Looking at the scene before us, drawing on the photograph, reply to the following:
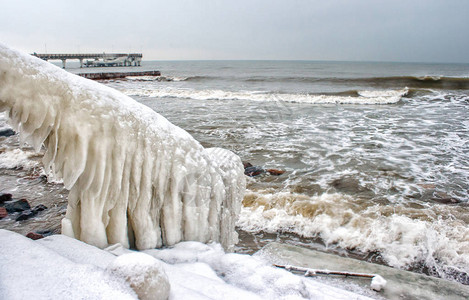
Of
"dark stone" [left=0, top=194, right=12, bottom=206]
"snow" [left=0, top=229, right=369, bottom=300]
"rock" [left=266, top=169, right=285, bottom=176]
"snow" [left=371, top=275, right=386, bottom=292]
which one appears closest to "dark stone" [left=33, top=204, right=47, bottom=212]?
"dark stone" [left=0, top=194, right=12, bottom=206]

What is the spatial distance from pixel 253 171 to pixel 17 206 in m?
6.00

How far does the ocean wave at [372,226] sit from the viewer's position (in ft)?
18.3

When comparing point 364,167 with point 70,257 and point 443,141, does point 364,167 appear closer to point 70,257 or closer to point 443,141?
point 443,141

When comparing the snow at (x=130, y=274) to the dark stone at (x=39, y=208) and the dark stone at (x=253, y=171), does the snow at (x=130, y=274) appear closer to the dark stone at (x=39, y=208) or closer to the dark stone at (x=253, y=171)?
the dark stone at (x=39, y=208)

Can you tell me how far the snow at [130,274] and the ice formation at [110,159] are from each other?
28 cm

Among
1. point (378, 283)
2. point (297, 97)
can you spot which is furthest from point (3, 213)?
point (297, 97)

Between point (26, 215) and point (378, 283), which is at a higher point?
point (378, 283)

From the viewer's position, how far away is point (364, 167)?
1022cm

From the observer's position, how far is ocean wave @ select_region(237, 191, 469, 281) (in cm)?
557

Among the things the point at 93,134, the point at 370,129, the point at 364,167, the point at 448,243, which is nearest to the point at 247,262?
the point at 93,134

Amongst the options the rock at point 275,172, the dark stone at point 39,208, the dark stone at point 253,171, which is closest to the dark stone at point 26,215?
the dark stone at point 39,208

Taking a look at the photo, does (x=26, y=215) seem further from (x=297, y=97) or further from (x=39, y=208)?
(x=297, y=97)

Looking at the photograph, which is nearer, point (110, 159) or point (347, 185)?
point (110, 159)

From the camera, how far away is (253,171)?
9688 mm
